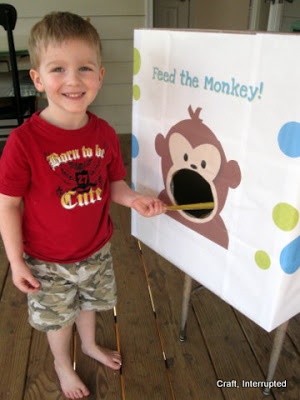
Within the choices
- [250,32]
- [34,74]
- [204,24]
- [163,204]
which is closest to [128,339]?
[163,204]

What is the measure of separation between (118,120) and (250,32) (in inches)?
106

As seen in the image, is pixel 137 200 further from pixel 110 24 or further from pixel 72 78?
pixel 110 24

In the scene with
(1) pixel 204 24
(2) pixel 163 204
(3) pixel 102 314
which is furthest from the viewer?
(1) pixel 204 24

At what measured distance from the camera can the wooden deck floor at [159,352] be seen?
1.05 m

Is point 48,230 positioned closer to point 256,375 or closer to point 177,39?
point 177,39

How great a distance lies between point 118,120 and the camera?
3.27 meters

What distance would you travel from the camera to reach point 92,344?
3.71 ft

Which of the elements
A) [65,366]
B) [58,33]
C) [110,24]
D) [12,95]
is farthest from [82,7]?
[65,366]

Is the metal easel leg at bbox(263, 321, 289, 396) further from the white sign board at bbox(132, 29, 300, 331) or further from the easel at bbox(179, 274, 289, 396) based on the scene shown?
the white sign board at bbox(132, 29, 300, 331)

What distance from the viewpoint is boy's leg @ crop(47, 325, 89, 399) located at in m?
1.02

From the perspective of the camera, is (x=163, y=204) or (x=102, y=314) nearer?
(x=163, y=204)

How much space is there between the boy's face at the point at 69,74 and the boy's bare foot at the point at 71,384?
0.70m

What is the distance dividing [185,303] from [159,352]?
17 cm

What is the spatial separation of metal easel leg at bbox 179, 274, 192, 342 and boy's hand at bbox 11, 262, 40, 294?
433 millimetres
